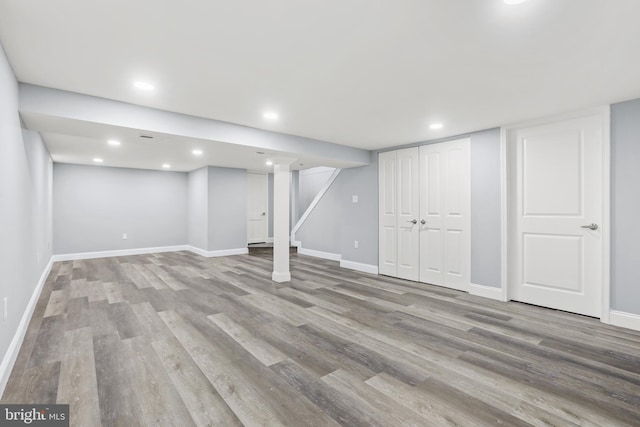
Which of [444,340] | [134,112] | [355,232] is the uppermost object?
[134,112]

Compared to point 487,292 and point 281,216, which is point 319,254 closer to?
point 281,216

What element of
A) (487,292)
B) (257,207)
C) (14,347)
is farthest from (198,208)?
(487,292)

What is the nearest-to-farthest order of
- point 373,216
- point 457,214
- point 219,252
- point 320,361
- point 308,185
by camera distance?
point 320,361 < point 457,214 < point 373,216 < point 219,252 < point 308,185

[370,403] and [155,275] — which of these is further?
[155,275]

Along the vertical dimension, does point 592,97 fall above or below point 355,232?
above

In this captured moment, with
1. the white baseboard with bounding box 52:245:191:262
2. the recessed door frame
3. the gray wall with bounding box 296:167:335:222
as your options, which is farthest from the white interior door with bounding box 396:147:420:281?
the white baseboard with bounding box 52:245:191:262

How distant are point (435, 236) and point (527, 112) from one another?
2.02 meters

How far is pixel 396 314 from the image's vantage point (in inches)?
130

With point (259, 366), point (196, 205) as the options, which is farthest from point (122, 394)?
point (196, 205)

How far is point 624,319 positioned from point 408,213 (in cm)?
272

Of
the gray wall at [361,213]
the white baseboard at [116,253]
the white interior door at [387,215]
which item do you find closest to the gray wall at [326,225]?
the gray wall at [361,213]

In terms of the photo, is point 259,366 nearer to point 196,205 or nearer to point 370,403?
point 370,403

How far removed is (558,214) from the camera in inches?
136

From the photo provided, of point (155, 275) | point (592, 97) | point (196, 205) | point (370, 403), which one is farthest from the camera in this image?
point (196, 205)
